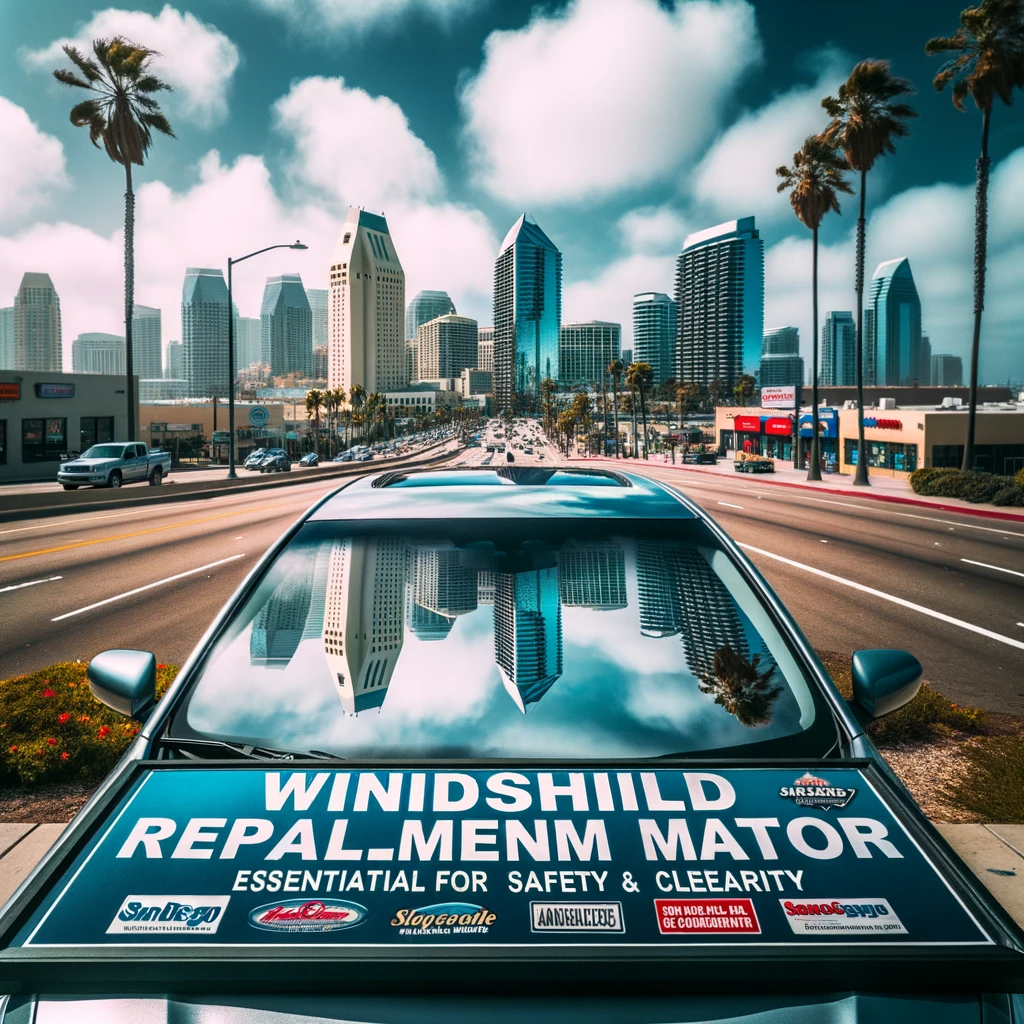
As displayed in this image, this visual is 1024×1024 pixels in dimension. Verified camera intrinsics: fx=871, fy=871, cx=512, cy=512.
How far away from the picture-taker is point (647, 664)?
2.77m

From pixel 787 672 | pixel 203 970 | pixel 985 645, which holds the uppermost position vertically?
pixel 787 672

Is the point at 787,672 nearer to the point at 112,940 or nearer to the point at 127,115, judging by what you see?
the point at 112,940

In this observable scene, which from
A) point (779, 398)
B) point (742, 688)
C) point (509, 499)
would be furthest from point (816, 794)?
point (779, 398)

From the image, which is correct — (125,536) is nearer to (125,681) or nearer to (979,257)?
(125,681)

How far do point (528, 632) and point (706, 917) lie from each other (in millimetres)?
1403

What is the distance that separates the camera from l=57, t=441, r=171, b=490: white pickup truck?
3228 cm

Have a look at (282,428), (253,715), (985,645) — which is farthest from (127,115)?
(282,428)

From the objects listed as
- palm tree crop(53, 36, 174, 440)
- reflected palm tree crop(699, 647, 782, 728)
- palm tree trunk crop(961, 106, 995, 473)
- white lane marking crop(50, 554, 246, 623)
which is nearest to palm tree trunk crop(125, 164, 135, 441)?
palm tree crop(53, 36, 174, 440)

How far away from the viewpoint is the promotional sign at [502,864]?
162 cm

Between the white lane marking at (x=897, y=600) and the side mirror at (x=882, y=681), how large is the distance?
28.1ft

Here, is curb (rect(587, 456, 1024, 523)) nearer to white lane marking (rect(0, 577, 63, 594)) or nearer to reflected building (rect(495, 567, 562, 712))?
white lane marking (rect(0, 577, 63, 594))

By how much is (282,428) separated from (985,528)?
90686mm

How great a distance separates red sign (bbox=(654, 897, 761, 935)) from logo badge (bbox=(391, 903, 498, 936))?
323mm

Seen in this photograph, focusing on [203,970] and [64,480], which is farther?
[64,480]
